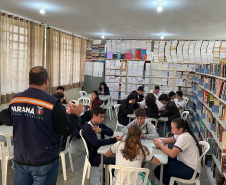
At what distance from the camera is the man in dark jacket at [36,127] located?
67.9 inches

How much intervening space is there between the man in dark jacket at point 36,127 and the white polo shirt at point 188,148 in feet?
5.00

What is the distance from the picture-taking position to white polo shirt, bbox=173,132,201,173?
271 cm

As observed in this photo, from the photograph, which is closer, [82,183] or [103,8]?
[82,183]

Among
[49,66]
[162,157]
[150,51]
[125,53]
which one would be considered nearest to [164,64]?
[150,51]

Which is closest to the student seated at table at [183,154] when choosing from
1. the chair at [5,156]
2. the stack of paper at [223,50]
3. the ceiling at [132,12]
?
the chair at [5,156]

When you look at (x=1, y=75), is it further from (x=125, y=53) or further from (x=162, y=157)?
(x=125, y=53)

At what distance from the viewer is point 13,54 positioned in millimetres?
5523

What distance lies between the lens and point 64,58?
8156 millimetres

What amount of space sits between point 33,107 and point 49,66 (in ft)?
18.3

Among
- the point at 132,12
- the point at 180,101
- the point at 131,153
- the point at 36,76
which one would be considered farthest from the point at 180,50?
the point at 36,76

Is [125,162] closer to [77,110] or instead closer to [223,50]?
[77,110]

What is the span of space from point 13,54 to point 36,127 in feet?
14.5

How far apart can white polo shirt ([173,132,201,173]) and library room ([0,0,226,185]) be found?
0.01 metres

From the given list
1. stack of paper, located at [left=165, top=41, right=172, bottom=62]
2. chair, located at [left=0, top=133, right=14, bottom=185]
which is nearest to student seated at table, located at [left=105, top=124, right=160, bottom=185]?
chair, located at [left=0, top=133, right=14, bottom=185]
